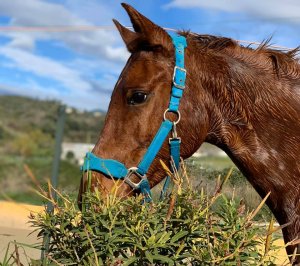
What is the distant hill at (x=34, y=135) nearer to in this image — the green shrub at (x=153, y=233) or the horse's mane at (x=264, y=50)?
the horse's mane at (x=264, y=50)

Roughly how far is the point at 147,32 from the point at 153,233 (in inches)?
53.1

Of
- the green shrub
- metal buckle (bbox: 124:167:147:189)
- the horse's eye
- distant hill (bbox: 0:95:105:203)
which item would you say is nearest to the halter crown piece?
metal buckle (bbox: 124:167:147:189)

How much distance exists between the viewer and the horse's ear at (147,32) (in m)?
2.49

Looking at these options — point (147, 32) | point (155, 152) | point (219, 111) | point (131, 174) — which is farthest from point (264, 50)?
point (131, 174)

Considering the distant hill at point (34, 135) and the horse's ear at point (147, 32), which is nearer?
the horse's ear at point (147, 32)

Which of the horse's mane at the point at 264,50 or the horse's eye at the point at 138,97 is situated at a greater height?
the horse's mane at the point at 264,50

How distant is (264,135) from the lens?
240cm

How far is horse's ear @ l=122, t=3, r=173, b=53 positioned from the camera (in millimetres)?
2488

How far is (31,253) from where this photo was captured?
4.71 m

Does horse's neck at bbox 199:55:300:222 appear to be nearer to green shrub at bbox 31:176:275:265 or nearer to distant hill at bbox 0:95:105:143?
green shrub at bbox 31:176:275:265

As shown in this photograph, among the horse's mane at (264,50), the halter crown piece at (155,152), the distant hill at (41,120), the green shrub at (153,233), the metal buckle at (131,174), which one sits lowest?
the green shrub at (153,233)

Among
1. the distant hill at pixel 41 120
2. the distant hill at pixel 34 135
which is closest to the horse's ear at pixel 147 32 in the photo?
the distant hill at pixel 34 135

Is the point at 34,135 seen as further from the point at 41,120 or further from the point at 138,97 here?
the point at 138,97

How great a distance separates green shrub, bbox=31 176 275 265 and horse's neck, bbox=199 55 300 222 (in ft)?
2.52
